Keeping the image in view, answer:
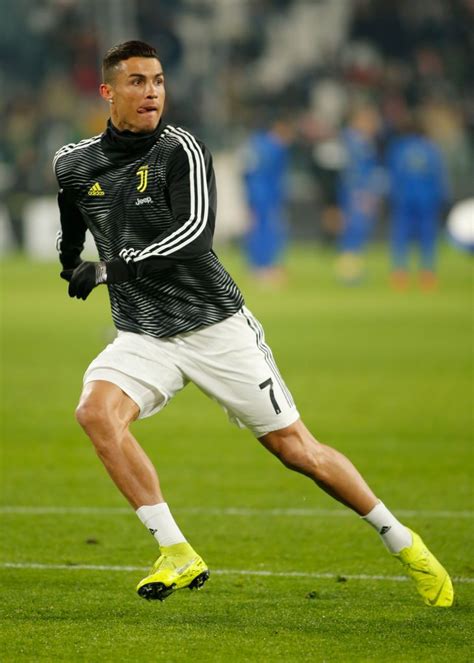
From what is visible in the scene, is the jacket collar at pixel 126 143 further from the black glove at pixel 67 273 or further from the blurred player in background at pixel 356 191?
the blurred player in background at pixel 356 191

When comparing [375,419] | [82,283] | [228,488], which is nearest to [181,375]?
[82,283]

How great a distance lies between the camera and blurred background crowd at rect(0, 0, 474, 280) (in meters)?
35.6

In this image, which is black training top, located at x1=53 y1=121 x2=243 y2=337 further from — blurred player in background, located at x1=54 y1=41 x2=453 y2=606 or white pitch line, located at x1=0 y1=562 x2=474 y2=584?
white pitch line, located at x1=0 y1=562 x2=474 y2=584

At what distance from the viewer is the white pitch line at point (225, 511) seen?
8.28m

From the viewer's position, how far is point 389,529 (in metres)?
6.21

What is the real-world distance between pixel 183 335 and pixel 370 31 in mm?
33296

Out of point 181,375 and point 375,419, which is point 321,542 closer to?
point 181,375

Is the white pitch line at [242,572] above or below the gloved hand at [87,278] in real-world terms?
below

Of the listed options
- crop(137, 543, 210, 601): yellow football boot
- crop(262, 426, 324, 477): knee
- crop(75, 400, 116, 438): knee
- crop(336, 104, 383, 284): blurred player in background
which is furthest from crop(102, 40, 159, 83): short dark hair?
crop(336, 104, 383, 284): blurred player in background

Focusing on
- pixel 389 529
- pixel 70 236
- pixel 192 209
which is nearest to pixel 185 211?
pixel 192 209

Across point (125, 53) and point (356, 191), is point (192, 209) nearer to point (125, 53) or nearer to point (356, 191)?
point (125, 53)

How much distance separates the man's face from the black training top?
0.23 feet

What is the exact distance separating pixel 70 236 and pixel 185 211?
0.84 meters

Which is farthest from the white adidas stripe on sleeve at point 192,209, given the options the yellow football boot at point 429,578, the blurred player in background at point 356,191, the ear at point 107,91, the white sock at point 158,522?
the blurred player in background at point 356,191
